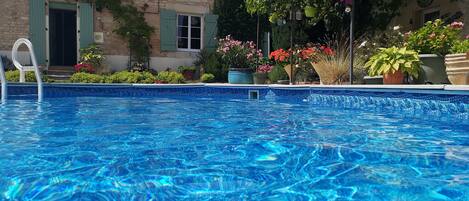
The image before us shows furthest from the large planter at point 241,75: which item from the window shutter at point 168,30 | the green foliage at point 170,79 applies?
the window shutter at point 168,30

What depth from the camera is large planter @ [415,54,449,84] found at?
6574 mm

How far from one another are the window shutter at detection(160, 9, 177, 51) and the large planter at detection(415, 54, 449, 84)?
9.22m

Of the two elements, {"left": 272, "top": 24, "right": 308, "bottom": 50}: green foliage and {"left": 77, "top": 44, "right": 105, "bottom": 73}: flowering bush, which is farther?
{"left": 77, "top": 44, "right": 105, "bottom": 73}: flowering bush

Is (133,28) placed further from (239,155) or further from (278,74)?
(239,155)

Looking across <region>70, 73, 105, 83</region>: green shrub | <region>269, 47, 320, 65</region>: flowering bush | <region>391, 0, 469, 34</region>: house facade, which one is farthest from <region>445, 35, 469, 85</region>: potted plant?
<region>70, 73, 105, 83</region>: green shrub

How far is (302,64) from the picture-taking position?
973 centimetres

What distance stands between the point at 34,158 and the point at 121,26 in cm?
1135

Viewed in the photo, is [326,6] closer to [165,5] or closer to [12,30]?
[165,5]

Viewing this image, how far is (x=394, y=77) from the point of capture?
6.81 meters

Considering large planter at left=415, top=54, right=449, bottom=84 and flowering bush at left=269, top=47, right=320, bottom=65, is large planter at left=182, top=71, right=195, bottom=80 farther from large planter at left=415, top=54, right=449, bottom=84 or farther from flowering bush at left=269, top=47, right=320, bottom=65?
large planter at left=415, top=54, right=449, bottom=84

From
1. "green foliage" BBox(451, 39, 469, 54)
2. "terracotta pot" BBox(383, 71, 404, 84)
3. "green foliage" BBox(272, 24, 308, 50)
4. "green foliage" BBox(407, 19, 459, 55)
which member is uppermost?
"green foliage" BBox(272, 24, 308, 50)

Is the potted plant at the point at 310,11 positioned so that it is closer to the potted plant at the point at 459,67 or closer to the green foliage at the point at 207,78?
the green foliage at the point at 207,78

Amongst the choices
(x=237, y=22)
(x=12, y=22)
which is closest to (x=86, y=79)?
(x=12, y=22)

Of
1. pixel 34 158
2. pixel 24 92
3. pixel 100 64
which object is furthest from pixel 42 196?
pixel 100 64
